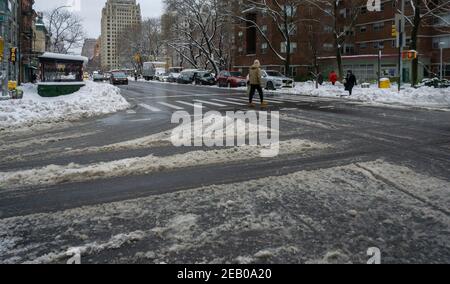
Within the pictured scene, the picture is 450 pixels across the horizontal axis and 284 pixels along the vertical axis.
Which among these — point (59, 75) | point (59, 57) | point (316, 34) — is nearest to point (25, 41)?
point (59, 57)

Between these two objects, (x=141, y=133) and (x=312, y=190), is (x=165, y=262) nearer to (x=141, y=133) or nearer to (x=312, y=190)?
(x=312, y=190)

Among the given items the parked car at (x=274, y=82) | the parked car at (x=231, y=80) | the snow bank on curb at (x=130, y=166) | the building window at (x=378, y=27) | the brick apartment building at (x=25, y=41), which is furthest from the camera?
the building window at (x=378, y=27)

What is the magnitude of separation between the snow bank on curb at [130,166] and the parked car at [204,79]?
45106 mm

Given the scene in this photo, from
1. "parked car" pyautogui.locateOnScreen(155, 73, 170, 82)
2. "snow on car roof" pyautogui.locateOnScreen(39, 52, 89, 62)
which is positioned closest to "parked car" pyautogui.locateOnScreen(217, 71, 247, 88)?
"snow on car roof" pyautogui.locateOnScreen(39, 52, 89, 62)

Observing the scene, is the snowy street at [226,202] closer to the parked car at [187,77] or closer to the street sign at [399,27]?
the street sign at [399,27]

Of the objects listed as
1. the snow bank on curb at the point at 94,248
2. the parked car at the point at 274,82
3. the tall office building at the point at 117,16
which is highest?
the tall office building at the point at 117,16

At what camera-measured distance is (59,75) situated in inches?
971

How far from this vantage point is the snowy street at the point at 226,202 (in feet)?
11.1

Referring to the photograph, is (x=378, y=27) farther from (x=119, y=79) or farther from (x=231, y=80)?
(x=119, y=79)

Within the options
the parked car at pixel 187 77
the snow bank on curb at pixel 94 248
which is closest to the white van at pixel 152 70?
the parked car at pixel 187 77

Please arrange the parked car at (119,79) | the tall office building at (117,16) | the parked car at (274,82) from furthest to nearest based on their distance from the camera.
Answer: the tall office building at (117,16) < the parked car at (119,79) < the parked car at (274,82)

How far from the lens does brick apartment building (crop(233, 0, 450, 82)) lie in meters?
52.2

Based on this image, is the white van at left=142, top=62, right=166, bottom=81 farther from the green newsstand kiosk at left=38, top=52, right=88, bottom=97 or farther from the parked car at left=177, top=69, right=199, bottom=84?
the green newsstand kiosk at left=38, top=52, right=88, bottom=97
